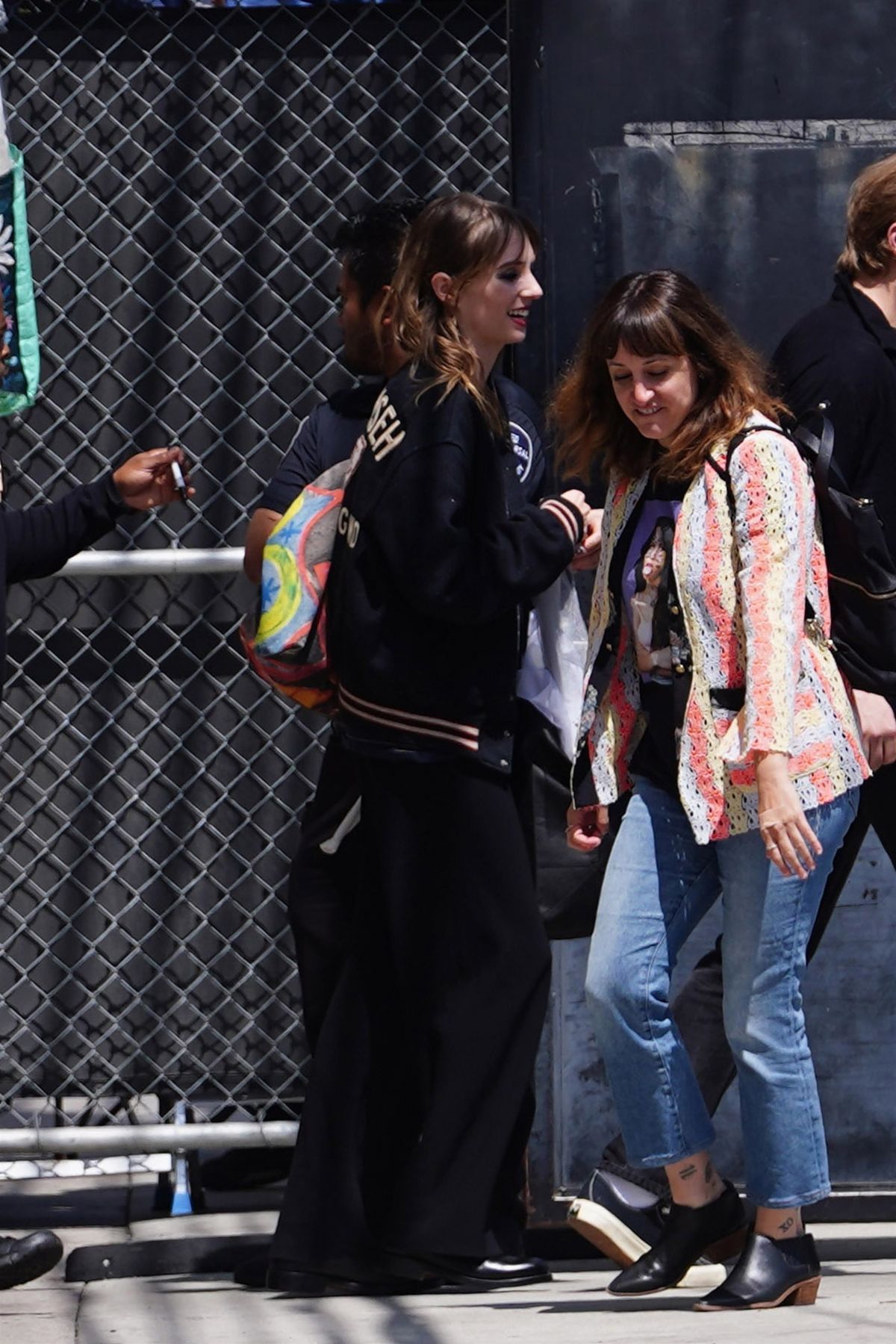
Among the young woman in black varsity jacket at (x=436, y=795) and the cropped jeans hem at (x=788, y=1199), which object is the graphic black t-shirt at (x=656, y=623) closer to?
the young woman in black varsity jacket at (x=436, y=795)

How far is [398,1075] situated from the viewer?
430cm

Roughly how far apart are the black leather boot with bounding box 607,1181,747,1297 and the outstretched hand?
1.76 metres

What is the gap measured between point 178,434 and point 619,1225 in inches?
92.8

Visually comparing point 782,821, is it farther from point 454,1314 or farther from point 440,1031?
point 454,1314

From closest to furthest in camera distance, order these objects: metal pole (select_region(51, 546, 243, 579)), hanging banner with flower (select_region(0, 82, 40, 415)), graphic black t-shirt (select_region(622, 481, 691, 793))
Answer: graphic black t-shirt (select_region(622, 481, 691, 793)) < hanging banner with flower (select_region(0, 82, 40, 415)) < metal pole (select_region(51, 546, 243, 579))

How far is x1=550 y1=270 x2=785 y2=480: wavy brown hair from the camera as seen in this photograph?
393 cm

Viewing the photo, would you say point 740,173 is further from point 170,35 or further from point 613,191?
point 170,35

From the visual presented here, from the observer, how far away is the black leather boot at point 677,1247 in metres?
3.95

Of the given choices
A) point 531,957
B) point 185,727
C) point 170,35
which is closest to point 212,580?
point 185,727

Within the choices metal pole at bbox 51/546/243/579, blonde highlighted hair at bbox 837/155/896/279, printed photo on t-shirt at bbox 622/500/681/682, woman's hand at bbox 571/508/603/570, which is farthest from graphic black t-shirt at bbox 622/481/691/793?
metal pole at bbox 51/546/243/579

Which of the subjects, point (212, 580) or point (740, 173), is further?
point (212, 580)

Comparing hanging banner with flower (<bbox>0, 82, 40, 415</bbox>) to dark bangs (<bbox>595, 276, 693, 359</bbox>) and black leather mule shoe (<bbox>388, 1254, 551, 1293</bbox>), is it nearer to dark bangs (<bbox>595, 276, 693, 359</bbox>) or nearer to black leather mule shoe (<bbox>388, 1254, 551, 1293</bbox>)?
dark bangs (<bbox>595, 276, 693, 359</bbox>)

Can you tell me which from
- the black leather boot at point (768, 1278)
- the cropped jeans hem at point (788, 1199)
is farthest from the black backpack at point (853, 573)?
the black leather boot at point (768, 1278)

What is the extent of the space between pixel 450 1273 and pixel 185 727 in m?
1.80
